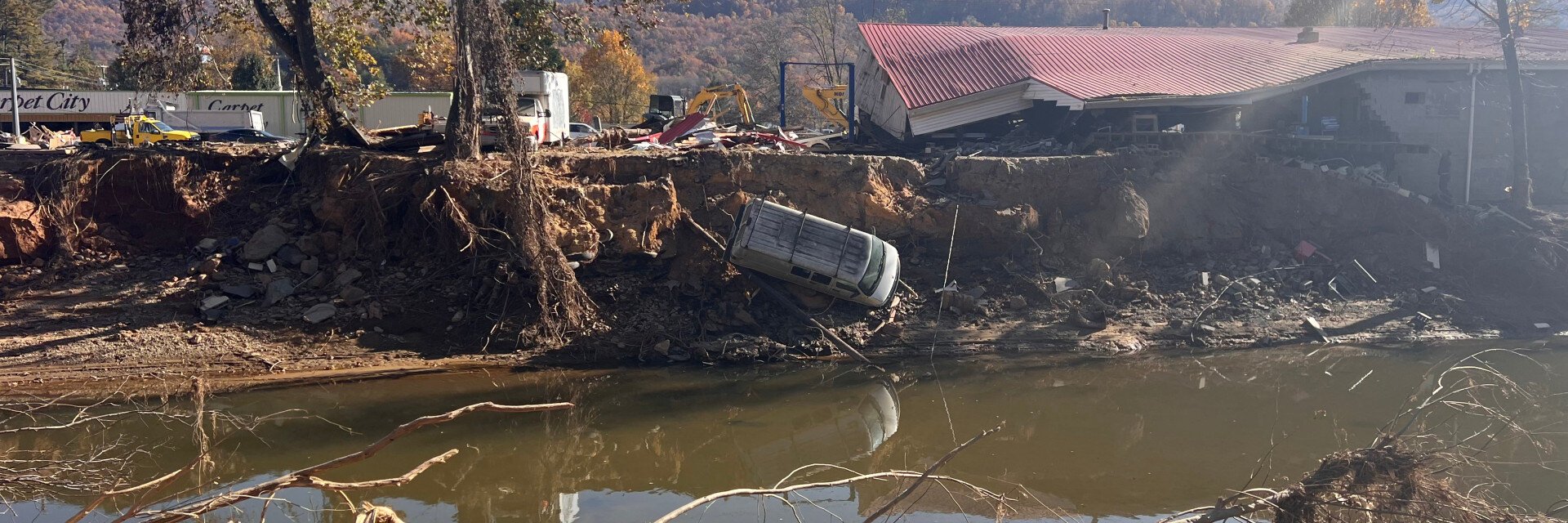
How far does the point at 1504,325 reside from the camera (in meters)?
17.8

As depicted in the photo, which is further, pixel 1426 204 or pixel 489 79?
pixel 1426 204

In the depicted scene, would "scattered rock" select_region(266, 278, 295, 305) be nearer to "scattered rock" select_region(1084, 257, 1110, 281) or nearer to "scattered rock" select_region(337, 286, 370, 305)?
"scattered rock" select_region(337, 286, 370, 305)

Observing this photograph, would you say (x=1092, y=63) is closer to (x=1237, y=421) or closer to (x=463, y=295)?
(x=1237, y=421)

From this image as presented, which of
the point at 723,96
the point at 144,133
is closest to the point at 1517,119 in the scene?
the point at 723,96

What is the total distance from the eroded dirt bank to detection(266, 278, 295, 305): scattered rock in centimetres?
8

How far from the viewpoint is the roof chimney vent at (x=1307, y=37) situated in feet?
96.5

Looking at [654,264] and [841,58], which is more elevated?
[841,58]

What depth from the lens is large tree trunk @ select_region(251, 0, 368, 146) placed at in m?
17.5

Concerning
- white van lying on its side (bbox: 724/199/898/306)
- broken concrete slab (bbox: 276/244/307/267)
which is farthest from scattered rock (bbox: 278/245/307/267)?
white van lying on its side (bbox: 724/199/898/306)

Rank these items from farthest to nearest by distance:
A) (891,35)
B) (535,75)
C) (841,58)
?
(841,58) → (891,35) → (535,75)

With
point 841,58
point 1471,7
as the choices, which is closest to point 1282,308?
point 1471,7

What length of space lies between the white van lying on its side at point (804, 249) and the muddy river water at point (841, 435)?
1463 mm

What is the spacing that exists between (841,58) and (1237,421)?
44.4 meters

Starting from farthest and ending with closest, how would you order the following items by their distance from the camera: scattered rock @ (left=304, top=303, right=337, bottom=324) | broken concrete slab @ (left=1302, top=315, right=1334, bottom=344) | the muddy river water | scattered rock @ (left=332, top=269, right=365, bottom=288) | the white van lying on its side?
1. broken concrete slab @ (left=1302, top=315, right=1334, bottom=344)
2. scattered rock @ (left=332, top=269, right=365, bottom=288)
3. the white van lying on its side
4. scattered rock @ (left=304, top=303, right=337, bottom=324)
5. the muddy river water
